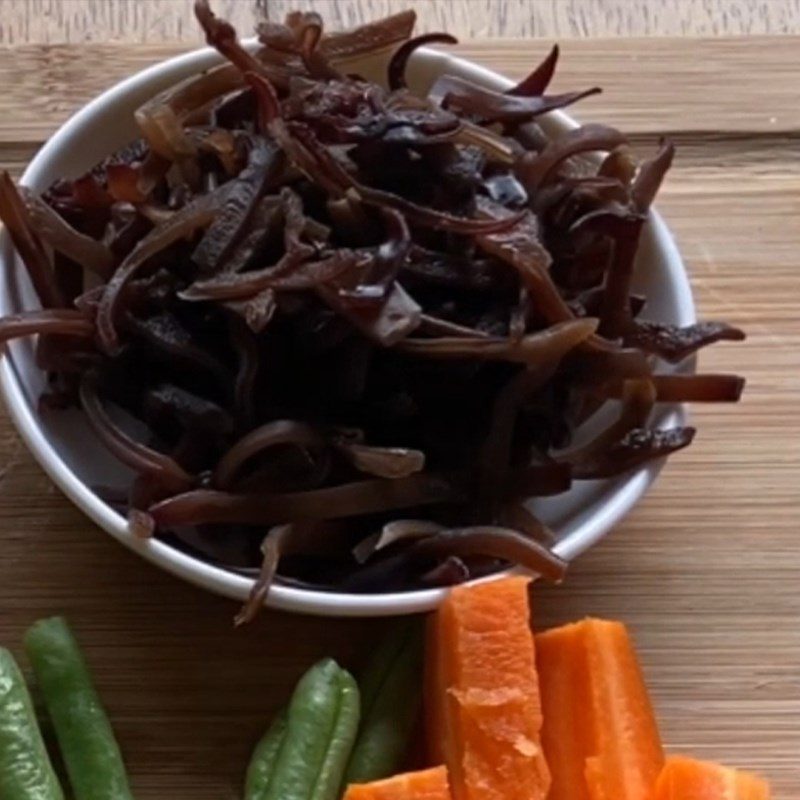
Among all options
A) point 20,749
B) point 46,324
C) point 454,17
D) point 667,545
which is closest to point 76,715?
point 20,749

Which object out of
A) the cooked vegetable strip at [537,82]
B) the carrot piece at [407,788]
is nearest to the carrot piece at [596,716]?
the carrot piece at [407,788]

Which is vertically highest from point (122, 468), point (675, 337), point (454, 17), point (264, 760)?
point (454, 17)

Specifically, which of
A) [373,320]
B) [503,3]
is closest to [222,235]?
[373,320]

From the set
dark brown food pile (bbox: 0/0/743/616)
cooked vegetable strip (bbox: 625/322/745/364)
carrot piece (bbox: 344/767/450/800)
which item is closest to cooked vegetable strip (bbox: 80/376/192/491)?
dark brown food pile (bbox: 0/0/743/616)

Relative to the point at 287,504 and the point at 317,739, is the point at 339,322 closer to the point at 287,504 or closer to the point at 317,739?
the point at 287,504

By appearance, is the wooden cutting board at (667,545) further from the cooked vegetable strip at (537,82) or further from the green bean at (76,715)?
the cooked vegetable strip at (537,82)

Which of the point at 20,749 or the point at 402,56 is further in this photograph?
the point at 402,56
